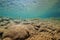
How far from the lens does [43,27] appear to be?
11.6 feet

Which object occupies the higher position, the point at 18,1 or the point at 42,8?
the point at 18,1

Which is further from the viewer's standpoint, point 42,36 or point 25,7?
point 25,7

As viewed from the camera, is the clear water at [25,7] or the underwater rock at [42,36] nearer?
the underwater rock at [42,36]

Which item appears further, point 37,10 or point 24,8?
point 37,10

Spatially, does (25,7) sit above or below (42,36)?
below

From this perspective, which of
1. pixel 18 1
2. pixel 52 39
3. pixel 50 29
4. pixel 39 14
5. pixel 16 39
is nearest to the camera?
pixel 16 39

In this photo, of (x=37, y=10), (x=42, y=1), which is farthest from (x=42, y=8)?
(x=42, y=1)

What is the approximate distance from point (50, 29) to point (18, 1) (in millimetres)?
3362

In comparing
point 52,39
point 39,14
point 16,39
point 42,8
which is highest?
point 16,39

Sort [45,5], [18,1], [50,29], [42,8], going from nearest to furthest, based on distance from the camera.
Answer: [50,29] < [18,1] < [45,5] < [42,8]

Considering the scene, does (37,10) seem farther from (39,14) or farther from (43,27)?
(43,27)

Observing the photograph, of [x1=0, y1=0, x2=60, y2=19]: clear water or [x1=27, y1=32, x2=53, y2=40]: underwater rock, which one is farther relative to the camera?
[x1=0, y1=0, x2=60, y2=19]: clear water

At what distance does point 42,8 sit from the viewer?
26.2 ft

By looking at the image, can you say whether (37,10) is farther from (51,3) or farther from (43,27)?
(43,27)
